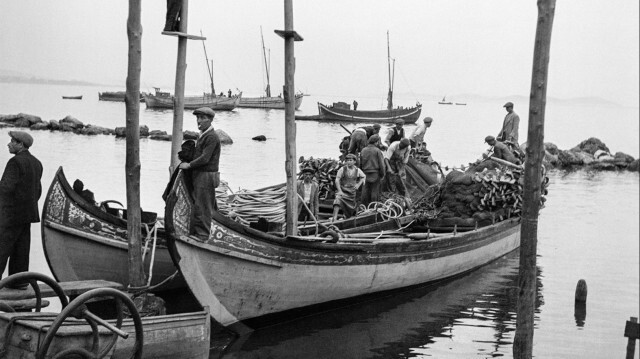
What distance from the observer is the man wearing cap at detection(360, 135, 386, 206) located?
18.3 metres

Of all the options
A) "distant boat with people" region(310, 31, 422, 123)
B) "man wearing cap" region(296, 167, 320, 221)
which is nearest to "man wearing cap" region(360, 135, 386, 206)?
"man wearing cap" region(296, 167, 320, 221)

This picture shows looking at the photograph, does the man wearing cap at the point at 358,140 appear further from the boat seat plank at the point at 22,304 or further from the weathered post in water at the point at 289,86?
the boat seat plank at the point at 22,304

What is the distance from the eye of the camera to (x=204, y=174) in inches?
472

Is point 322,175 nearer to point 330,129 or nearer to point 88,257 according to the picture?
point 88,257

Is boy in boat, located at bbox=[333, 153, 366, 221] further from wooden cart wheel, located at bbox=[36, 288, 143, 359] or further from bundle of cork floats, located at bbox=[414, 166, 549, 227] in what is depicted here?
wooden cart wheel, located at bbox=[36, 288, 143, 359]

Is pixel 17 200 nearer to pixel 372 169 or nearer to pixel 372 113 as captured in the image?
pixel 372 169

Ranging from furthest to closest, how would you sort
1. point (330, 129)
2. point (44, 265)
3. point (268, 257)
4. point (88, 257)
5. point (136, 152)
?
point (330, 129)
point (44, 265)
point (88, 257)
point (268, 257)
point (136, 152)

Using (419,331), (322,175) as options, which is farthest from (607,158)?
(419,331)

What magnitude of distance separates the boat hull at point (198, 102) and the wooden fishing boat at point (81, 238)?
94.5 metres

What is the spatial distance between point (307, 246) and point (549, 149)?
1963 inches

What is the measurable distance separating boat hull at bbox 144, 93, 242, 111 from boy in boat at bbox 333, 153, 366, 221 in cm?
9021

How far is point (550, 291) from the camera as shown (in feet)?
60.9

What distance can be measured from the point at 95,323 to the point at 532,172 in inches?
194

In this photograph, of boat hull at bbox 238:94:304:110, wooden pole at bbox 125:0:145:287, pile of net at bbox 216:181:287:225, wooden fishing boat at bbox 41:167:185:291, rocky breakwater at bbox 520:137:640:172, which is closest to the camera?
wooden pole at bbox 125:0:145:287
